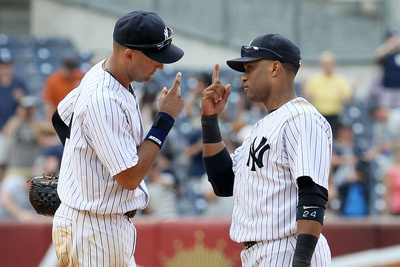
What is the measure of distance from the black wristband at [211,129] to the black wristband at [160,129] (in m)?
0.46

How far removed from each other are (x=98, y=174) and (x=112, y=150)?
0.19 m

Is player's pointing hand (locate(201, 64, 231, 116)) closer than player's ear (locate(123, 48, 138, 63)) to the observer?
No

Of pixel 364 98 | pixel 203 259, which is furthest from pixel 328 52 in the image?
pixel 203 259

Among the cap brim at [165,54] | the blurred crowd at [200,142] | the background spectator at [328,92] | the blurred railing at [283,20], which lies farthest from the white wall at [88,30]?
the cap brim at [165,54]

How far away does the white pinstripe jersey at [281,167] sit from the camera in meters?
3.52

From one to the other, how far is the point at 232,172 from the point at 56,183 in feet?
3.21

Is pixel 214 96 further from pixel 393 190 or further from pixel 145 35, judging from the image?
pixel 393 190

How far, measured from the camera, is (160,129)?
3641 millimetres

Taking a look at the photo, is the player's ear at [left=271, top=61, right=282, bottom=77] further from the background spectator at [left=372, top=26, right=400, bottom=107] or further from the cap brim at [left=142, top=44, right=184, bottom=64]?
the background spectator at [left=372, top=26, right=400, bottom=107]

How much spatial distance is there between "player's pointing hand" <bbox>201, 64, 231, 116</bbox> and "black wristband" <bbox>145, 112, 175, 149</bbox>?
1.41 ft

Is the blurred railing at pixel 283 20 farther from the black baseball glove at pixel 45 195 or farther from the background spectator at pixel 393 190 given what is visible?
the black baseball glove at pixel 45 195

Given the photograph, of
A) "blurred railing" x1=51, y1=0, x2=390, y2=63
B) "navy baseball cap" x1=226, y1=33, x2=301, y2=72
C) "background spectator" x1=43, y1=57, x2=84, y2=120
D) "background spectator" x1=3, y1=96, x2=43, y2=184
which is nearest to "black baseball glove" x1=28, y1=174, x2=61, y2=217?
"navy baseball cap" x1=226, y1=33, x2=301, y2=72

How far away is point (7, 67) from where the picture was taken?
9.45 meters

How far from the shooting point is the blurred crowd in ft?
25.2
